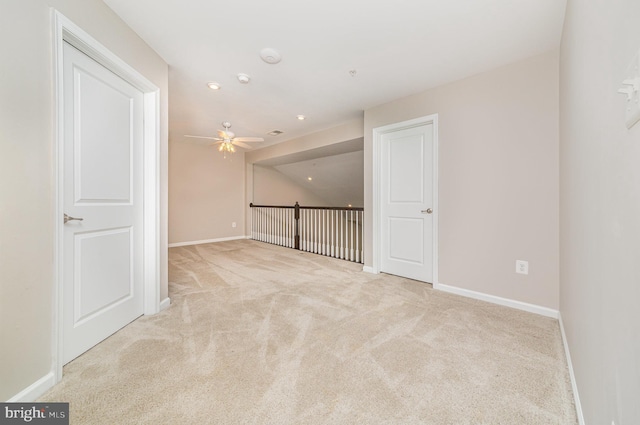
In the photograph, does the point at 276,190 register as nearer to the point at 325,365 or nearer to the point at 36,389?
the point at 325,365

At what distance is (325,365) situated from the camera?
59.3 inches

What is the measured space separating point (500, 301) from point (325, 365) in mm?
1913

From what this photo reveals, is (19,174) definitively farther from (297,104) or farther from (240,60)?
(297,104)

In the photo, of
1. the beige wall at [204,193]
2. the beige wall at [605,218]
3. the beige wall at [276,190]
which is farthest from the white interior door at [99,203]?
the beige wall at [276,190]

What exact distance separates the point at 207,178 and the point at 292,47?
457cm

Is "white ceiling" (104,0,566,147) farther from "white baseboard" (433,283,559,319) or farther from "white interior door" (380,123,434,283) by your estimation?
"white baseboard" (433,283,559,319)

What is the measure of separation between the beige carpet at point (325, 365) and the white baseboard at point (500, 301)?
4.2 inches

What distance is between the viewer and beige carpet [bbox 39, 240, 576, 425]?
1172 millimetres

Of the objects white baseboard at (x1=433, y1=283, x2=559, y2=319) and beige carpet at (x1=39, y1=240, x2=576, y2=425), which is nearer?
beige carpet at (x1=39, y1=240, x2=576, y2=425)

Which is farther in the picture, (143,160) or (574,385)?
(143,160)

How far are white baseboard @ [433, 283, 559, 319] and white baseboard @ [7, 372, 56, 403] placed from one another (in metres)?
3.08

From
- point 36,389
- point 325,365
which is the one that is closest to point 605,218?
point 325,365

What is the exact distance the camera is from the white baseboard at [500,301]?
7.21 ft

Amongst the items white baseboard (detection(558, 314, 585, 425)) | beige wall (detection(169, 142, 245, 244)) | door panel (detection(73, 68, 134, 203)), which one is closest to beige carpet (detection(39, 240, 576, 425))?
white baseboard (detection(558, 314, 585, 425))
